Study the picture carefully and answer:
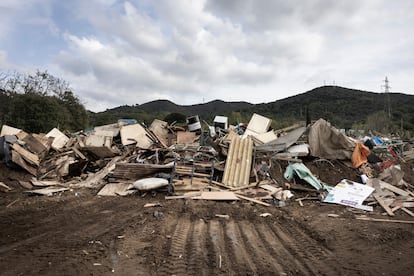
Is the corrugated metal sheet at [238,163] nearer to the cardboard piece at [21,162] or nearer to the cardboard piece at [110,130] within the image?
the cardboard piece at [110,130]

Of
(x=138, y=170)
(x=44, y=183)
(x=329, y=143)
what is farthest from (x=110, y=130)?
(x=329, y=143)

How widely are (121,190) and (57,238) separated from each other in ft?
13.3

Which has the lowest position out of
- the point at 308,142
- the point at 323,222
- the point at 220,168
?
the point at 323,222

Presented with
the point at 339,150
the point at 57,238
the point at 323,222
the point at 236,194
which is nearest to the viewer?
the point at 57,238

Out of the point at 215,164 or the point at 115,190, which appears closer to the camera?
the point at 115,190

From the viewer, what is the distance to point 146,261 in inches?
167

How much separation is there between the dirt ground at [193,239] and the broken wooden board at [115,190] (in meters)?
0.57

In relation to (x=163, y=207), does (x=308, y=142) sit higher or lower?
higher

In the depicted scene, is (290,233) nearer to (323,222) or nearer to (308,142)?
(323,222)

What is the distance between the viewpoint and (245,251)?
4.69 meters

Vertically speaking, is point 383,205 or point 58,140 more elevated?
point 58,140

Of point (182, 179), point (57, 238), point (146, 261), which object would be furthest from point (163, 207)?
point (146, 261)

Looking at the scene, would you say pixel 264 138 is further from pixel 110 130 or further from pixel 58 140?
pixel 58 140

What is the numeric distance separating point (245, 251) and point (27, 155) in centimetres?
944
